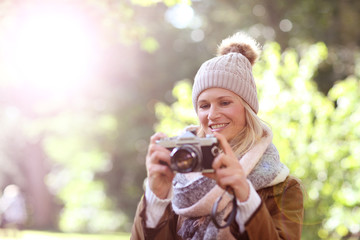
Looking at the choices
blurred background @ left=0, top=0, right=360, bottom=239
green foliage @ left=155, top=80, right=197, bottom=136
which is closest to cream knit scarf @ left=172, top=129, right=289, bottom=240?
green foliage @ left=155, top=80, right=197, bottom=136

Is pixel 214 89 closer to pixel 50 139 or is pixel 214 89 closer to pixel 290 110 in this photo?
pixel 290 110

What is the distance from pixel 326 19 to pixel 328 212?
11.6 m

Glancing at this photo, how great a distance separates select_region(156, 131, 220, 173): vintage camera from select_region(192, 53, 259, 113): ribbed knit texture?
1.74 feet

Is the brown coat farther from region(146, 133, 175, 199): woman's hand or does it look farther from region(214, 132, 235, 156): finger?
region(214, 132, 235, 156): finger

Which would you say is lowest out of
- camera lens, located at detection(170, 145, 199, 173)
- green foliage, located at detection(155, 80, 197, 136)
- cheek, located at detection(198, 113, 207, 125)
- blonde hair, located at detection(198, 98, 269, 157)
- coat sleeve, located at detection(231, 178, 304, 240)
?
coat sleeve, located at detection(231, 178, 304, 240)

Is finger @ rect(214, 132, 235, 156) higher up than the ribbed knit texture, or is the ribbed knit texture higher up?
the ribbed knit texture

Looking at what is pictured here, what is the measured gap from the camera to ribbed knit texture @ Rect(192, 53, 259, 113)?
2.83 metres

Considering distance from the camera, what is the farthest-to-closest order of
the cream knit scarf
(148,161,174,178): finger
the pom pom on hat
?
the pom pom on hat
the cream knit scarf
(148,161,174,178): finger

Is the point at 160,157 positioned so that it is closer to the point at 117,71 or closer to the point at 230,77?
the point at 230,77

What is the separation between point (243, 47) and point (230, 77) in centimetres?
42

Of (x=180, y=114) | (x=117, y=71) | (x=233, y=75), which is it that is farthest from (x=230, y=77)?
(x=117, y=71)

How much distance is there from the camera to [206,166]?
2.37m

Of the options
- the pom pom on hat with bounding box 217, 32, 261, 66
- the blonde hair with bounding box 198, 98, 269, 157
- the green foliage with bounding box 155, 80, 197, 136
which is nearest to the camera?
the blonde hair with bounding box 198, 98, 269, 157

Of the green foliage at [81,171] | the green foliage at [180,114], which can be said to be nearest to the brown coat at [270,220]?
the green foliage at [180,114]
